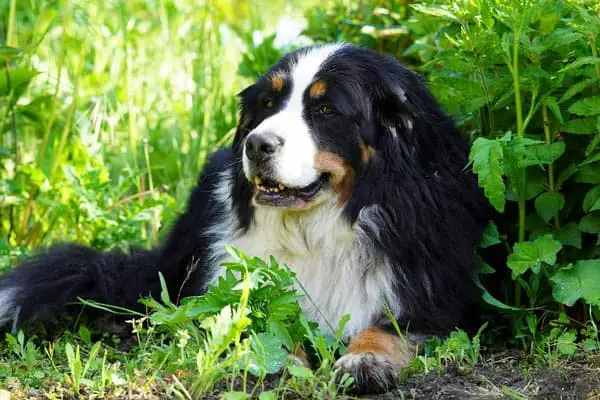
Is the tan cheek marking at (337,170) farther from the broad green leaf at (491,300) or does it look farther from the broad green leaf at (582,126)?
the broad green leaf at (582,126)

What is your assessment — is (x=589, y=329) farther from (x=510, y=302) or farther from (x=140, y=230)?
(x=140, y=230)

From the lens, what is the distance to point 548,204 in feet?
13.0

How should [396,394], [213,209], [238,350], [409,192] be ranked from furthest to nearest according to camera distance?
[213,209] < [409,192] < [396,394] < [238,350]

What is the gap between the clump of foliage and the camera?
368 centimetres

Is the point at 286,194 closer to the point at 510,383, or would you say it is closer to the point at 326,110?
the point at 326,110

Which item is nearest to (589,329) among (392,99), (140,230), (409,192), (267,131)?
(409,192)

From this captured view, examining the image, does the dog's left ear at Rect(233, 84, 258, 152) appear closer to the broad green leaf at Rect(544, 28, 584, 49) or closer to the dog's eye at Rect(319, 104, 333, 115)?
the dog's eye at Rect(319, 104, 333, 115)

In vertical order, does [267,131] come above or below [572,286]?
above

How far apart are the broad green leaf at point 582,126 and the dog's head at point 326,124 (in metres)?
0.55

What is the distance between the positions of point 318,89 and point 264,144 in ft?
1.24

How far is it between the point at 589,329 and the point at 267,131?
141cm

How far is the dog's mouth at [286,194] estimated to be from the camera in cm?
388

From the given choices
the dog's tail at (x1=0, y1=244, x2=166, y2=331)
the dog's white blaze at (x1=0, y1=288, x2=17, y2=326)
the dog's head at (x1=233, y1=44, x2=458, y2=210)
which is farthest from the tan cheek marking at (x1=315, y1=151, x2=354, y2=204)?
the dog's white blaze at (x1=0, y1=288, x2=17, y2=326)

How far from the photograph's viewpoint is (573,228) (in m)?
4.03
